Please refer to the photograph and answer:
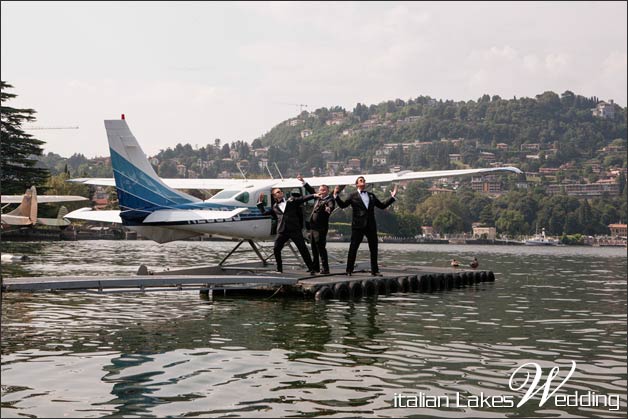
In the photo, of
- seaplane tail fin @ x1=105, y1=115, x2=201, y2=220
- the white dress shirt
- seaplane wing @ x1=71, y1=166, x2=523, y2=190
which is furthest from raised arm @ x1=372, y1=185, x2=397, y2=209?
seaplane tail fin @ x1=105, y1=115, x2=201, y2=220

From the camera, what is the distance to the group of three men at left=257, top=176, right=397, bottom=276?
17234 mm

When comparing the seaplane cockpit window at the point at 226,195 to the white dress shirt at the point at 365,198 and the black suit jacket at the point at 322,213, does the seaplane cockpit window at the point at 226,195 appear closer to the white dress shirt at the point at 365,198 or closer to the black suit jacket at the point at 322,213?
the black suit jacket at the point at 322,213

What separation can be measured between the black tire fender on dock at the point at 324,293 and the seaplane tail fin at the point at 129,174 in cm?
380

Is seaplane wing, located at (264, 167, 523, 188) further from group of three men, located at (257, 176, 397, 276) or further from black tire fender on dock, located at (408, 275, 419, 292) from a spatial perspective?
black tire fender on dock, located at (408, 275, 419, 292)

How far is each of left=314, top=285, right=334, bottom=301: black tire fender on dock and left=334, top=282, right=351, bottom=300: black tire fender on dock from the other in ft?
0.41

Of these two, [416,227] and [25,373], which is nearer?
[25,373]

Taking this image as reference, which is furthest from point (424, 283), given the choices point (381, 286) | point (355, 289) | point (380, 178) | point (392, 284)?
point (355, 289)

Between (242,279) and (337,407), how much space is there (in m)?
9.11

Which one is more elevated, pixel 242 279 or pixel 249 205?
pixel 249 205

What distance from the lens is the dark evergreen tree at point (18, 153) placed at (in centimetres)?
6275

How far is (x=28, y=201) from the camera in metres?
39.0

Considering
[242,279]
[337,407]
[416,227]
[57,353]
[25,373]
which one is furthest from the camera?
[416,227]

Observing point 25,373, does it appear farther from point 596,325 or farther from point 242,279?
point 596,325

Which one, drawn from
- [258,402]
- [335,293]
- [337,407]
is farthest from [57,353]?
[335,293]
